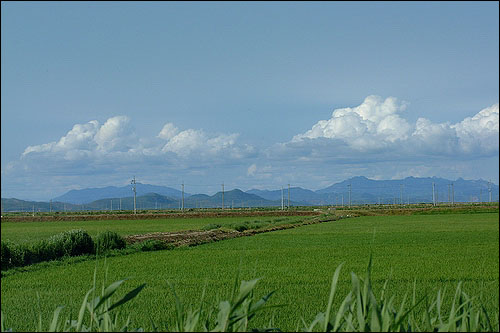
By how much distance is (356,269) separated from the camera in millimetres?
14242

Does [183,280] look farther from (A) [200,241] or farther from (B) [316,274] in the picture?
(A) [200,241]

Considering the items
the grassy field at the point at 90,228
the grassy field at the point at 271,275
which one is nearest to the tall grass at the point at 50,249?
the grassy field at the point at 271,275

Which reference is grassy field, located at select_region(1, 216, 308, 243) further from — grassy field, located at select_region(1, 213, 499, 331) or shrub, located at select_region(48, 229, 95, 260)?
grassy field, located at select_region(1, 213, 499, 331)

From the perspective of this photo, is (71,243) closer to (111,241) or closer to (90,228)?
(111,241)

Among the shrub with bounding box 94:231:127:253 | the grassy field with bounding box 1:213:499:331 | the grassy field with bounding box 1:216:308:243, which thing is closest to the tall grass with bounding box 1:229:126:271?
the shrub with bounding box 94:231:127:253

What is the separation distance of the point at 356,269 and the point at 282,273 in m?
2.10

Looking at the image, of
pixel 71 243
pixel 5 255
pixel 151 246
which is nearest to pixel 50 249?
pixel 71 243

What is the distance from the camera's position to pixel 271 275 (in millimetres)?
13133

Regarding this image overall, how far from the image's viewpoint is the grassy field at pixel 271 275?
8.50 meters

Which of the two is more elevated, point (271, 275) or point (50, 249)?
point (50, 249)

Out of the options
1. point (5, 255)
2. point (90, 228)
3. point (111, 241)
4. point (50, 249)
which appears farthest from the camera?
point (90, 228)

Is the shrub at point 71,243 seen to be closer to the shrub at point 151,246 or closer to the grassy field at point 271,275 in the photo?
the grassy field at point 271,275

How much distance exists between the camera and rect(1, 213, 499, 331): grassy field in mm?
8500

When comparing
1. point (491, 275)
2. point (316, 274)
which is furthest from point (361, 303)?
point (491, 275)
